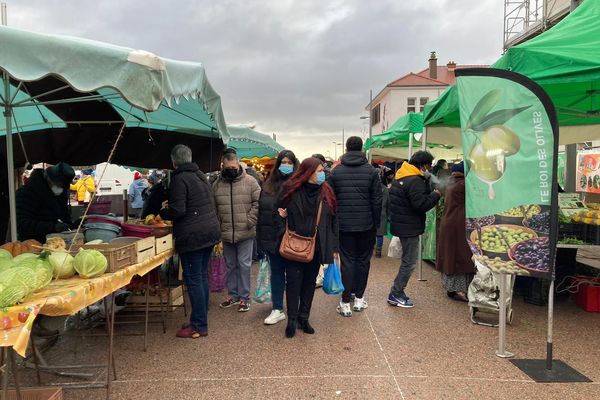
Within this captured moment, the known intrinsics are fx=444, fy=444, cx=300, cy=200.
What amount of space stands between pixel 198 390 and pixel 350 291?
2366mm

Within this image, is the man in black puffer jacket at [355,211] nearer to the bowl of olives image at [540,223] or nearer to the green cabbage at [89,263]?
the bowl of olives image at [540,223]

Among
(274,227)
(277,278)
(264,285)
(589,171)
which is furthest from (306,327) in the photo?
(589,171)

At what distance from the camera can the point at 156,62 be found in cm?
287

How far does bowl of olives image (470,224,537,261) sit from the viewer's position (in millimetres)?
3633

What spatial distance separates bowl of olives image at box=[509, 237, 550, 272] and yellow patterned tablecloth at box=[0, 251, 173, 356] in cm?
309

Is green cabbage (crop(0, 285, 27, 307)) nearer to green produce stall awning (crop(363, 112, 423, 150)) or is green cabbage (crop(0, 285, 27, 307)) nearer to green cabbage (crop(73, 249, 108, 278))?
green cabbage (crop(73, 249, 108, 278))

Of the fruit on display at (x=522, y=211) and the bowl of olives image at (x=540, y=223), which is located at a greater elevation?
the fruit on display at (x=522, y=211)

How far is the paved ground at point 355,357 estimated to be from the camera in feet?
11.1

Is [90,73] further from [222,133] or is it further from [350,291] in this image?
[350,291]

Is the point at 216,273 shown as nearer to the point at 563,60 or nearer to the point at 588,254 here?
the point at 563,60

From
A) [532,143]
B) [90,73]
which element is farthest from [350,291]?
[90,73]

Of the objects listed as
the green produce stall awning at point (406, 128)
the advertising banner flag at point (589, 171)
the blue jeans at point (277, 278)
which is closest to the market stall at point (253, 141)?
the green produce stall awning at point (406, 128)

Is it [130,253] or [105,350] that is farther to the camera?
[105,350]

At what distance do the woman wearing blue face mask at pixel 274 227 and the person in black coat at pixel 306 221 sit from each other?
30 centimetres
